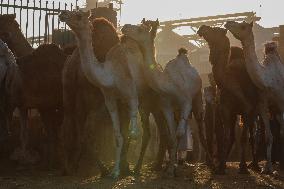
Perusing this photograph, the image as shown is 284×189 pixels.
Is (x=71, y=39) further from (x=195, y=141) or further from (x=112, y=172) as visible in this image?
(x=112, y=172)

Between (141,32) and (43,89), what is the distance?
2867 millimetres

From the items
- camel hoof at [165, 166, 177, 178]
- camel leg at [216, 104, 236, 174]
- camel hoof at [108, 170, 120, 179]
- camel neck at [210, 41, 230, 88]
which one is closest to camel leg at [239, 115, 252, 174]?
camel leg at [216, 104, 236, 174]

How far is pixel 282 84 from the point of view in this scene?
34.1ft

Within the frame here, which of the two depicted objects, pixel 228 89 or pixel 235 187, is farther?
pixel 228 89

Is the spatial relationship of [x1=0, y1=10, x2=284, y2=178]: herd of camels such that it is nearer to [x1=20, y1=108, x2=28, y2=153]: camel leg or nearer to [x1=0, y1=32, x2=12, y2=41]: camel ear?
[x1=20, y1=108, x2=28, y2=153]: camel leg

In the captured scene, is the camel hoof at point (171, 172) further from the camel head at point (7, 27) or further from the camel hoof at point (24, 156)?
the camel head at point (7, 27)

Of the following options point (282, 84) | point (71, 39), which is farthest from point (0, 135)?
point (71, 39)

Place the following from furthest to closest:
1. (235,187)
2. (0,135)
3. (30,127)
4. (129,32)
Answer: (30,127)
(0,135)
(129,32)
(235,187)

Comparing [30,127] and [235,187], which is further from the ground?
[30,127]

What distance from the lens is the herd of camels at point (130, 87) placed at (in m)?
8.93

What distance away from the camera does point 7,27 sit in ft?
42.8

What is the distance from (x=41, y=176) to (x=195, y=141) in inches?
275

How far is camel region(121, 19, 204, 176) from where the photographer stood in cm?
941

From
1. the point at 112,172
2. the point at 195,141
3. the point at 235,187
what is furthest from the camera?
the point at 195,141
